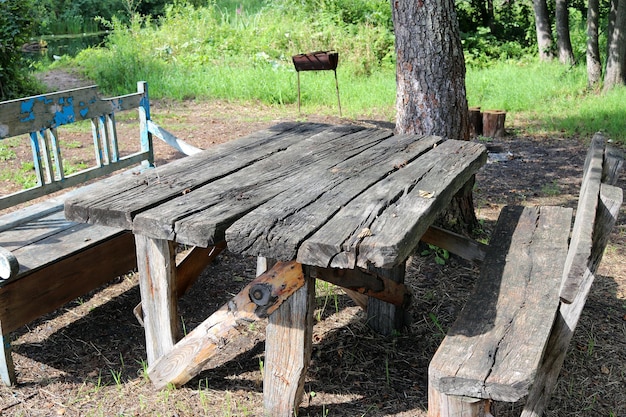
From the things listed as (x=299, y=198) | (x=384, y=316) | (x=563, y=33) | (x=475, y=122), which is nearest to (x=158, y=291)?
(x=299, y=198)

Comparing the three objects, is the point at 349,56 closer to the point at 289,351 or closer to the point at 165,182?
the point at 165,182

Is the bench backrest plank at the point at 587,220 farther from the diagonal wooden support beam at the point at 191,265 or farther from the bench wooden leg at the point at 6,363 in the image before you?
the bench wooden leg at the point at 6,363

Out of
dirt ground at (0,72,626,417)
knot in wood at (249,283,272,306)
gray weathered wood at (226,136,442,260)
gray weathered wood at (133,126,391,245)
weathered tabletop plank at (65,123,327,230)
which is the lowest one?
dirt ground at (0,72,626,417)

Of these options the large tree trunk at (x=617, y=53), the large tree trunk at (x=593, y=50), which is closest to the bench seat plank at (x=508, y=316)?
the large tree trunk at (x=617, y=53)

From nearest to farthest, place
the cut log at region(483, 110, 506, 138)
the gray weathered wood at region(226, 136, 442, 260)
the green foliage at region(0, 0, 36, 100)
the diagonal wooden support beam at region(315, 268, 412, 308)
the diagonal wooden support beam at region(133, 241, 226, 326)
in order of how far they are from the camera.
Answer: the gray weathered wood at region(226, 136, 442, 260) → the diagonal wooden support beam at region(315, 268, 412, 308) → the diagonal wooden support beam at region(133, 241, 226, 326) → the cut log at region(483, 110, 506, 138) → the green foliage at region(0, 0, 36, 100)

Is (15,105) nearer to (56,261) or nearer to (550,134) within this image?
(56,261)

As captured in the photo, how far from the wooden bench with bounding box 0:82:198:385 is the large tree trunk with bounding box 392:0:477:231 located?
1.79m

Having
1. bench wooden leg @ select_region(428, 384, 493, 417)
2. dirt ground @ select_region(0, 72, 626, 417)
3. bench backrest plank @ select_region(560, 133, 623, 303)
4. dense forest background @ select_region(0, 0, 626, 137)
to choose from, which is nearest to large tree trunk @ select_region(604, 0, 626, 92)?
dense forest background @ select_region(0, 0, 626, 137)

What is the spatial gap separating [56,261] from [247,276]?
140cm

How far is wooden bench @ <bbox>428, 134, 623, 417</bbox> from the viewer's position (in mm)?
1954

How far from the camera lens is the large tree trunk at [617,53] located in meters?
9.05

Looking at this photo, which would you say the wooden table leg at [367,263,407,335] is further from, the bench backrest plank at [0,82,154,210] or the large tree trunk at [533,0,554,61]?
the large tree trunk at [533,0,554,61]

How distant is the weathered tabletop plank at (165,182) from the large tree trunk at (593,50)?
759 centimetres

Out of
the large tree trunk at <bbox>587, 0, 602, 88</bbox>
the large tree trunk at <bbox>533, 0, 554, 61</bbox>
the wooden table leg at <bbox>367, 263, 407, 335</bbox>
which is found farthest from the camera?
→ the large tree trunk at <bbox>533, 0, 554, 61</bbox>
